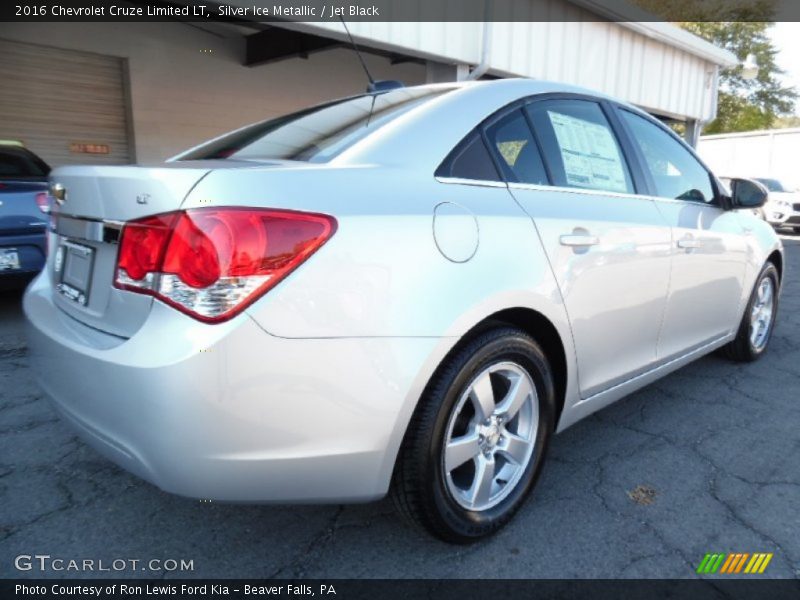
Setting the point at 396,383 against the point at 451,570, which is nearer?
the point at 396,383

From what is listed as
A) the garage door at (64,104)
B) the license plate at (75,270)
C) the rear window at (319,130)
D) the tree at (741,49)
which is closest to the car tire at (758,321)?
the rear window at (319,130)

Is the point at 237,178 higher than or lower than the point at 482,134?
lower

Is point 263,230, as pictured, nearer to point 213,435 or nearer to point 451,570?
point 213,435

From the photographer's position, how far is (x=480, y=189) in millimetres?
1828

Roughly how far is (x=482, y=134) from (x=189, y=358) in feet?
3.92

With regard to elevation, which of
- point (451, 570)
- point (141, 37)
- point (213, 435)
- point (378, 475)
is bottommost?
point (451, 570)

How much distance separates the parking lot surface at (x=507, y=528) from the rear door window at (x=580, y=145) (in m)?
1.18

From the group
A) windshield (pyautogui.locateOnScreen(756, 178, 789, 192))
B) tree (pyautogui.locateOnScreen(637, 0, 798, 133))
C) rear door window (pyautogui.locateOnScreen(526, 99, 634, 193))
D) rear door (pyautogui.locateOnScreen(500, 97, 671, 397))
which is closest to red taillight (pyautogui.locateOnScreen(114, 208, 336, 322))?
rear door (pyautogui.locateOnScreen(500, 97, 671, 397))

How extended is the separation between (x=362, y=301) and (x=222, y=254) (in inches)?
14.0

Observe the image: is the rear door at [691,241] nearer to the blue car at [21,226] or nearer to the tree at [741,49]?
the blue car at [21,226]

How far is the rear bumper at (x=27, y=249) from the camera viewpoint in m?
4.14

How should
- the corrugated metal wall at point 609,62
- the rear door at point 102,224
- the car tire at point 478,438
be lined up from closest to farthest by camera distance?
1. the rear door at point 102,224
2. the car tire at point 478,438
3. the corrugated metal wall at point 609,62

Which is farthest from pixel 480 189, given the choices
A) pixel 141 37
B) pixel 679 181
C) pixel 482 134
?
pixel 141 37
